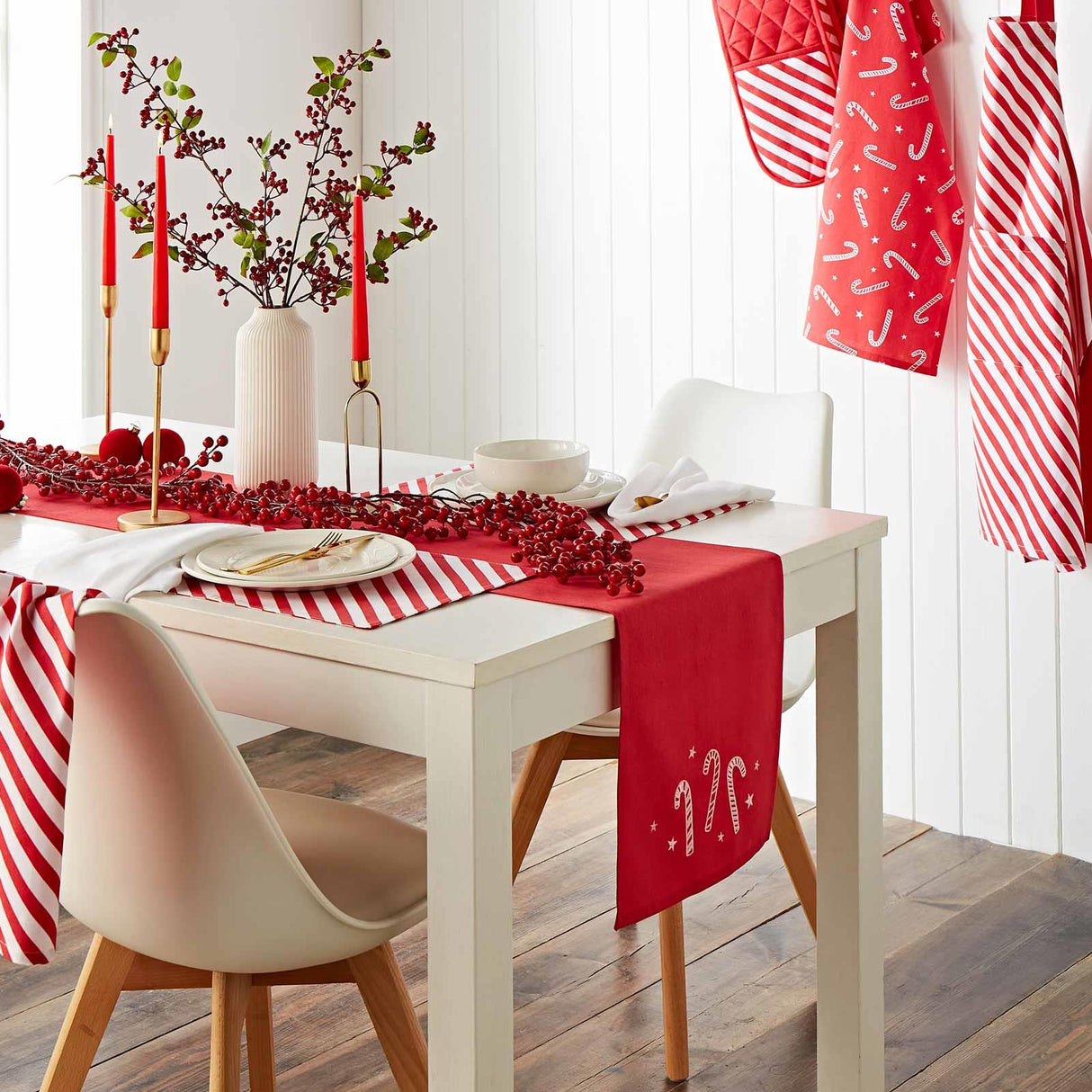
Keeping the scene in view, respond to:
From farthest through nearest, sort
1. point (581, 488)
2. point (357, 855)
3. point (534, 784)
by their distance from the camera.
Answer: point (534, 784), point (581, 488), point (357, 855)

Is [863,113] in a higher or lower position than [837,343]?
higher

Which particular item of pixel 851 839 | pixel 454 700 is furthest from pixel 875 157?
pixel 454 700

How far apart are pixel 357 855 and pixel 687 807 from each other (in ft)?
1.12

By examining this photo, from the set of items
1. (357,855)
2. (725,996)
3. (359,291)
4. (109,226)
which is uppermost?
(109,226)

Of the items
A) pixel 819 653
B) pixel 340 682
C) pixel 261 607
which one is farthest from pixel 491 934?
pixel 819 653

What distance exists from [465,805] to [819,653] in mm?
655

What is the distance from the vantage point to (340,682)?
133 centimetres

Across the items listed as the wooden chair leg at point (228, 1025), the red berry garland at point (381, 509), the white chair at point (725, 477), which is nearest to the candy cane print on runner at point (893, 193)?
the white chair at point (725, 477)

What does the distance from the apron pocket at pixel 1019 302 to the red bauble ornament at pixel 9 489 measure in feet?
4.99

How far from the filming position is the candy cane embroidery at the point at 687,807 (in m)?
1.47

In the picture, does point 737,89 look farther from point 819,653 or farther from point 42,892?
point 42,892

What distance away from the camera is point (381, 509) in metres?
1.75

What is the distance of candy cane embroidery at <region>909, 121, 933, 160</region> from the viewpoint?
2508mm

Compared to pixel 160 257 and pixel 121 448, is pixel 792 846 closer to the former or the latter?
pixel 121 448
